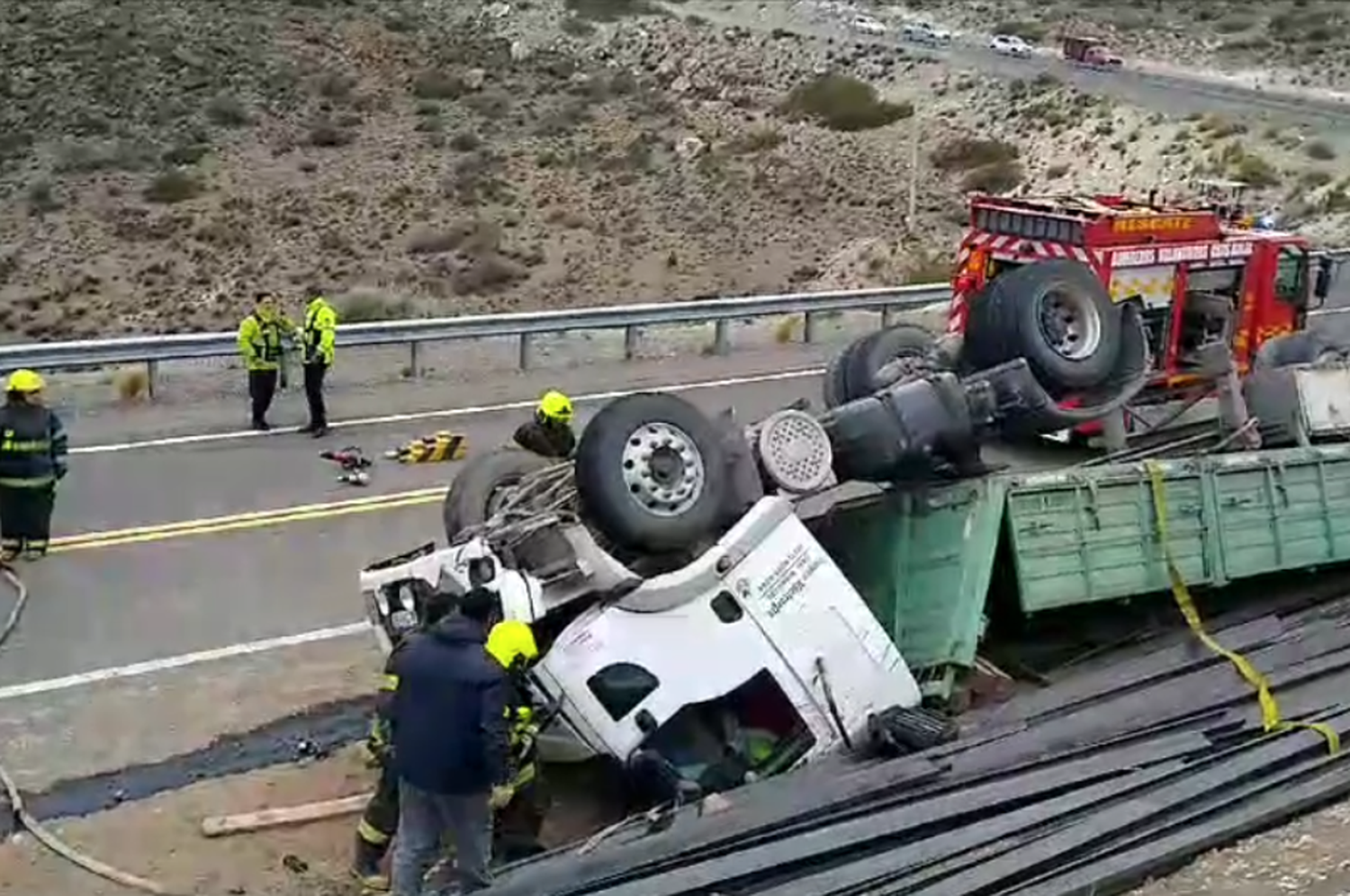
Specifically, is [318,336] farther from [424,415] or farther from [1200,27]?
[1200,27]

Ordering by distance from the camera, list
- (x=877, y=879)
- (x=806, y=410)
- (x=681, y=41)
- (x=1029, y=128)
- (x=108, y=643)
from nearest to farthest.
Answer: (x=877, y=879) < (x=806, y=410) < (x=108, y=643) < (x=1029, y=128) < (x=681, y=41)

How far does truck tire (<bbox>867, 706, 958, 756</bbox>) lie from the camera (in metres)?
8.20

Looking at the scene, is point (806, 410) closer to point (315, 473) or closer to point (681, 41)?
point (315, 473)

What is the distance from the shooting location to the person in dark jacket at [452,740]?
264 inches

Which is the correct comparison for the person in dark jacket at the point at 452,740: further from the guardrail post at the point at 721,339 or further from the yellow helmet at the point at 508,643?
the guardrail post at the point at 721,339

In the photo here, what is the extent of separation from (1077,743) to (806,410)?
201cm

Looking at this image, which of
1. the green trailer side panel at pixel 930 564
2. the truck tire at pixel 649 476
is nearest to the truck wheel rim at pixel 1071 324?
the green trailer side panel at pixel 930 564

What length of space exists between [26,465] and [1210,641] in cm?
707

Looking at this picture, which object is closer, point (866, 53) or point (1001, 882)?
point (1001, 882)

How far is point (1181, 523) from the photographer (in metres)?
10.3

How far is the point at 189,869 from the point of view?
7789mm

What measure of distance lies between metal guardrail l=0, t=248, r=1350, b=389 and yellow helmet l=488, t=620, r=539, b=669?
34.4 feet

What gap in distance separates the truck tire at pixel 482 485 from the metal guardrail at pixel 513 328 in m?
8.26

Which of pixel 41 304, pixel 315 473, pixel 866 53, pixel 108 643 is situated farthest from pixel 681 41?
pixel 108 643
